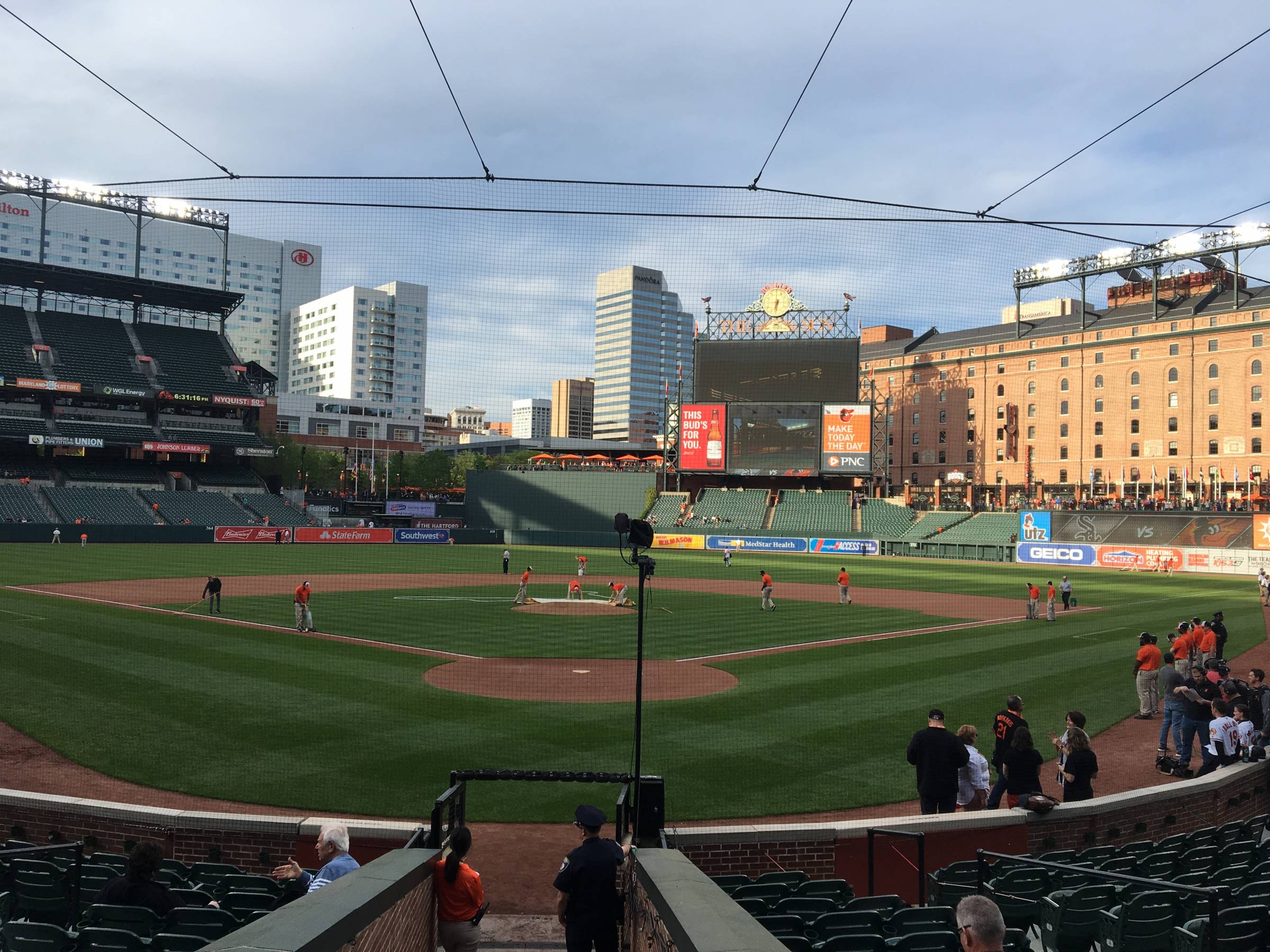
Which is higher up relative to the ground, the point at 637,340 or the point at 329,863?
the point at 637,340

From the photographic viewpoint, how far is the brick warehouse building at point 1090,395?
2990 inches

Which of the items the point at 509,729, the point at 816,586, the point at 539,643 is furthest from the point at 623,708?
the point at 816,586

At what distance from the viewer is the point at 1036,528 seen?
65875mm

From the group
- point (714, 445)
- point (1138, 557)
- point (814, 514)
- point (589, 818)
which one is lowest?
point (1138, 557)

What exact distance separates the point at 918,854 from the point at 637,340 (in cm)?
3089

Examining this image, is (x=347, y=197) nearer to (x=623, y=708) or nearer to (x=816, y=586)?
(x=623, y=708)

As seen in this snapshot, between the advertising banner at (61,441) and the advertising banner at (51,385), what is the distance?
3.96 meters

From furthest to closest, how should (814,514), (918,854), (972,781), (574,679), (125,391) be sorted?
(814,514) → (125,391) → (574,679) → (972,781) → (918,854)

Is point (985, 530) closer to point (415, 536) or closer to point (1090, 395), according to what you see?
point (1090, 395)

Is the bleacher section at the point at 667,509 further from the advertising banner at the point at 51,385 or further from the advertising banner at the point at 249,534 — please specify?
the advertising banner at the point at 51,385

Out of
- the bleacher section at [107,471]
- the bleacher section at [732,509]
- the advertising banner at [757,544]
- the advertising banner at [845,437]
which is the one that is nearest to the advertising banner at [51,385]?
the bleacher section at [107,471]

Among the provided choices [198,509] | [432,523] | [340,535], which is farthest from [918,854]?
[432,523]

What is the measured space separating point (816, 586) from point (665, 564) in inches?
621

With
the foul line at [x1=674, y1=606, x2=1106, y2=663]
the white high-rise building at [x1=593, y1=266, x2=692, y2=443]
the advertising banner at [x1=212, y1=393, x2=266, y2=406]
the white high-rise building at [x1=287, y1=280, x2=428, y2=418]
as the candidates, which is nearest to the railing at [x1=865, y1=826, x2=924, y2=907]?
the white high-rise building at [x1=287, y1=280, x2=428, y2=418]
